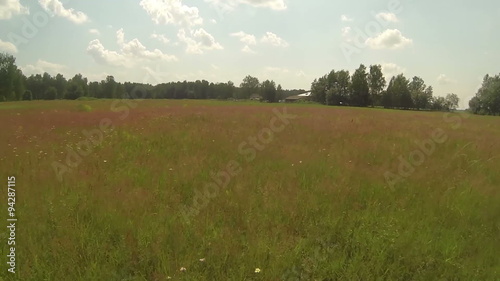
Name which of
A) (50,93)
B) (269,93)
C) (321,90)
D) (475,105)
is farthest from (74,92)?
(475,105)

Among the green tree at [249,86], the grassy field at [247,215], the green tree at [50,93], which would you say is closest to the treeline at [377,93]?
the green tree at [249,86]

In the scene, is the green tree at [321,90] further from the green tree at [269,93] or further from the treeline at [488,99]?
the treeline at [488,99]

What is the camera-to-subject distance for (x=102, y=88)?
344 feet

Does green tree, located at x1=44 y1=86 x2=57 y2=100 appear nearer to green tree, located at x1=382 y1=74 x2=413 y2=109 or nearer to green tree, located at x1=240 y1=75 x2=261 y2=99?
green tree, located at x1=240 y1=75 x2=261 y2=99

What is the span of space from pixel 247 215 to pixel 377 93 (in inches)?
3304

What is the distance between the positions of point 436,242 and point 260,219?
89.3 inches

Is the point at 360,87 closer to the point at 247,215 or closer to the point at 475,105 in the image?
the point at 475,105

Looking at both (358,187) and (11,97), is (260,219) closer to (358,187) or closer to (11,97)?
(358,187)

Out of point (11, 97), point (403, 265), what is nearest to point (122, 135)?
point (403, 265)

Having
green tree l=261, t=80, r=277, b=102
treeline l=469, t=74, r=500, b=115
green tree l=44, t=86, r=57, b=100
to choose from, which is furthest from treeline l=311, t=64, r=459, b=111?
green tree l=44, t=86, r=57, b=100

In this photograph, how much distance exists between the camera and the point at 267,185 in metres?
4.94

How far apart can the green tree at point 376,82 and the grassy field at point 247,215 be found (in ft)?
254

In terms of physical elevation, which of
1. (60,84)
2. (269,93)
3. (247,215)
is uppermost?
(269,93)

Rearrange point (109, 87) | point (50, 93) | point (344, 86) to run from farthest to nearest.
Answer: point (109, 87), point (50, 93), point (344, 86)
